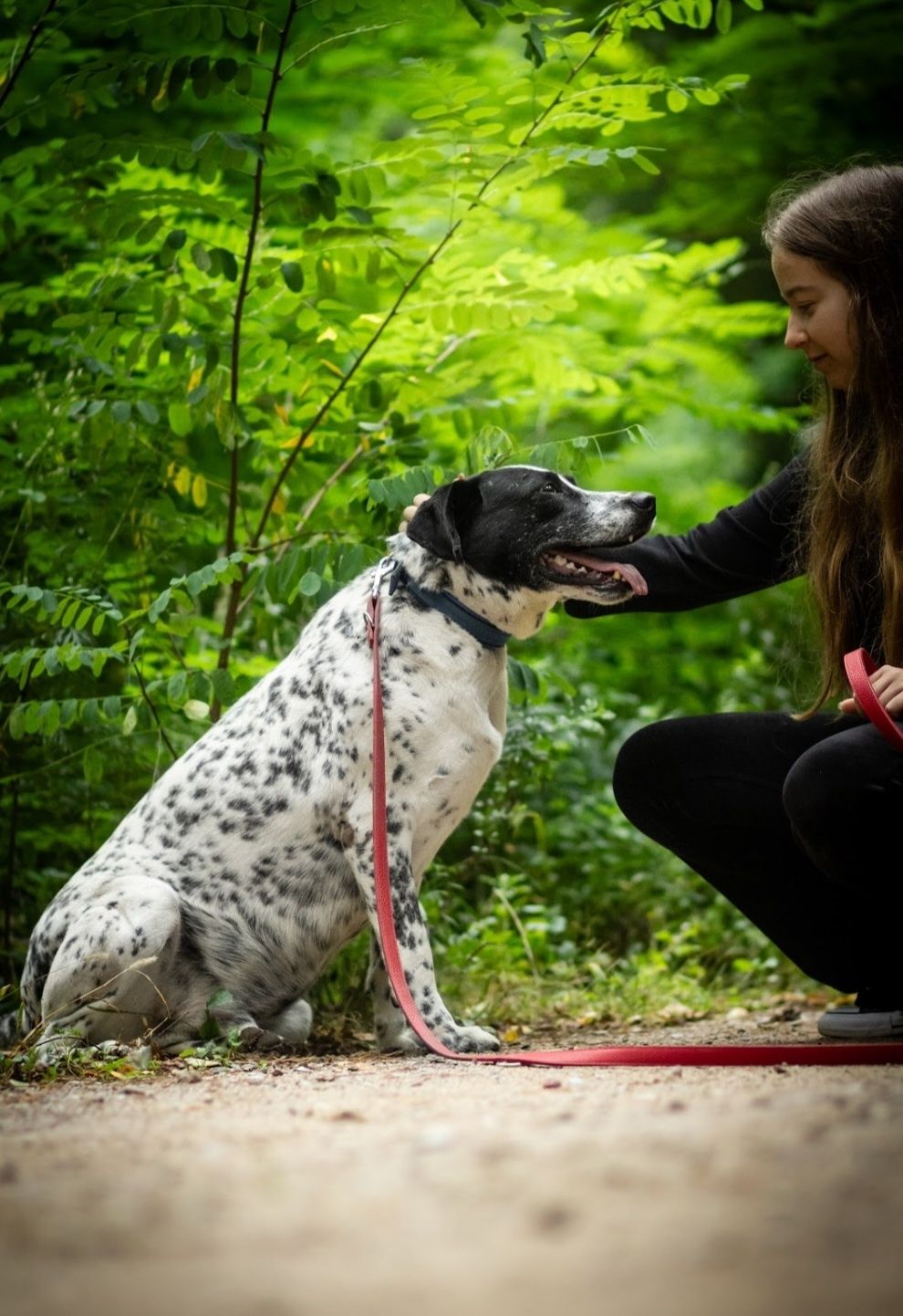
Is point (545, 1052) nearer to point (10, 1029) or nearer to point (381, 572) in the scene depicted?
point (381, 572)

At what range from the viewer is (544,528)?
3812mm

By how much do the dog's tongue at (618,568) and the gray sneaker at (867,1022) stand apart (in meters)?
1.34

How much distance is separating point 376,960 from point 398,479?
4.77 ft

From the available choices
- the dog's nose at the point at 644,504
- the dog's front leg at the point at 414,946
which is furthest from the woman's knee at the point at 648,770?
the dog's front leg at the point at 414,946

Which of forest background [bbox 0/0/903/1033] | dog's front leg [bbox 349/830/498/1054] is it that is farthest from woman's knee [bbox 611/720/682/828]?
dog's front leg [bbox 349/830/498/1054]

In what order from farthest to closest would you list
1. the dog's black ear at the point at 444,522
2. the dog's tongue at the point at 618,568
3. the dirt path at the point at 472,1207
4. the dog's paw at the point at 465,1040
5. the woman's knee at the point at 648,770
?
the woman's knee at the point at 648,770
the dog's tongue at the point at 618,568
the dog's black ear at the point at 444,522
the dog's paw at the point at 465,1040
the dirt path at the point at 472,1207

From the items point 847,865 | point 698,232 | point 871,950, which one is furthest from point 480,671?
point 698,232

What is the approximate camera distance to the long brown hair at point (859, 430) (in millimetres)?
3439

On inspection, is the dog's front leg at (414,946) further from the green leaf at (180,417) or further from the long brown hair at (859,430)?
the green leaf at (180,417)

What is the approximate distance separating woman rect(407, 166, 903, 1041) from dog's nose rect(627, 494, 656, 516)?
0.19 metres

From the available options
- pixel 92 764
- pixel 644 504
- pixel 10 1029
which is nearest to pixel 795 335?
pixel 644 504

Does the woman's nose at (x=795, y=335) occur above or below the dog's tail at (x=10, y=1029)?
above

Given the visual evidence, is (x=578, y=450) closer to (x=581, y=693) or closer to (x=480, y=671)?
(x=480, y=671)

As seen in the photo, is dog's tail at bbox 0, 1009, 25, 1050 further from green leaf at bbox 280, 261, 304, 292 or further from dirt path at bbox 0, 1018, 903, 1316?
green leaf at bbox 280, 261, 304, 292
